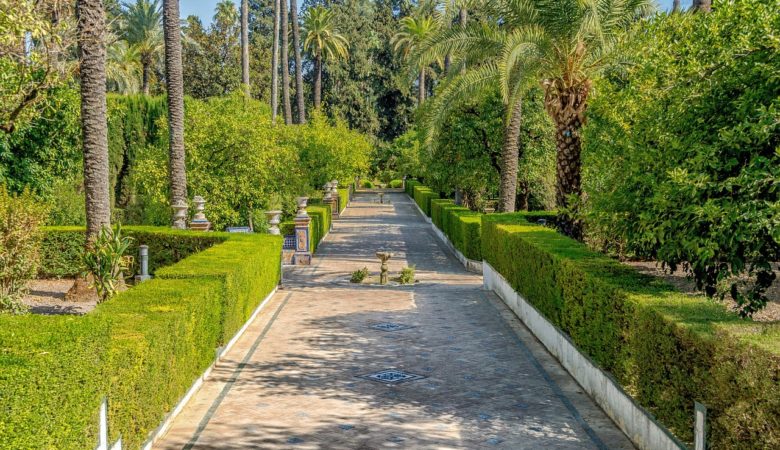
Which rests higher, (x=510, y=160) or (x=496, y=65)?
(x=496, y=65)

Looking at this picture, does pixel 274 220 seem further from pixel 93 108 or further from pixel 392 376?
pixel 392 376

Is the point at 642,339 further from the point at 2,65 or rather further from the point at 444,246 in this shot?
the point at 444,246

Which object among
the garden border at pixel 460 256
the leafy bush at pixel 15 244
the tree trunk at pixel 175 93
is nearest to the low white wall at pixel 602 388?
the garden border at pixel 460 256

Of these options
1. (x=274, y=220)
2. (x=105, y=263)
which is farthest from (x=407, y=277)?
(x=105, y=263)

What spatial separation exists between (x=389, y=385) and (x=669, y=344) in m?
4.81

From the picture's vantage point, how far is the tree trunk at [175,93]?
22.1 meters

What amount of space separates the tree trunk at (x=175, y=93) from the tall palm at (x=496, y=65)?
6614mm

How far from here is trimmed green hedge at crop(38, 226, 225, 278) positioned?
836 inches

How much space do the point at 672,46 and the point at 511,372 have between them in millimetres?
5429

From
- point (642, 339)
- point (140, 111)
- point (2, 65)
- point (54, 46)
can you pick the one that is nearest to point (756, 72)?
point (642, 339)

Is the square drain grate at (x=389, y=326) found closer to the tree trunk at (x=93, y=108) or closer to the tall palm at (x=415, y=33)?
the tree trunk at (x=93, y=108)

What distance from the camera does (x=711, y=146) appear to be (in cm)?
946

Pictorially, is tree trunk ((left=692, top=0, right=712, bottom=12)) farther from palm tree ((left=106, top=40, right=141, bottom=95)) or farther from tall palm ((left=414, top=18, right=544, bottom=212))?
palm tree ((left=106, top=40, right=141, bottom=95))

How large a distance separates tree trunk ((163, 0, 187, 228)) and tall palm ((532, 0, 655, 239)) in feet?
30.5
